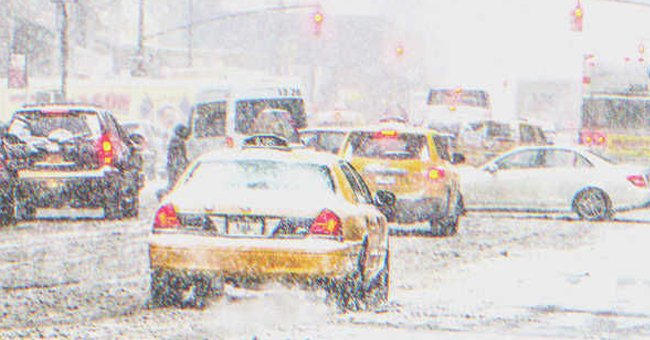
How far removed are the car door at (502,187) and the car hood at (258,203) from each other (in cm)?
1428

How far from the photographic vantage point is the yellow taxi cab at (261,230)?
1042cm

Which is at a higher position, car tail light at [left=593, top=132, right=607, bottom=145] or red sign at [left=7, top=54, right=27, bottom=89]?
red sign at [left=7, top=54, right=27, bottom=89]

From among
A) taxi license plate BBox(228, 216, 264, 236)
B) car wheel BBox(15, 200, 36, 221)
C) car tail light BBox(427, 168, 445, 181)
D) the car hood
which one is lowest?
car wheel BBox(15, 200, 36, 221)

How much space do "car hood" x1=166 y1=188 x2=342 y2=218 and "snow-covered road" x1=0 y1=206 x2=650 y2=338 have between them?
0.68 m

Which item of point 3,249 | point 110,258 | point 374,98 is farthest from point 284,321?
point 374,98

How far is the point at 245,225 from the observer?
415 inches

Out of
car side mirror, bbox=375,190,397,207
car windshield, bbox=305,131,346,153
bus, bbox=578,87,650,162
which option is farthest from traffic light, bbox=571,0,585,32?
car side mirror, bbox=375,190,397,207

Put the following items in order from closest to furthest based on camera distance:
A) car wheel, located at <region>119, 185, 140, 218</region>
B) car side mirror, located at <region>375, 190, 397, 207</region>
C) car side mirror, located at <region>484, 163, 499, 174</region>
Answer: car side mirror, located at <region>375, 190, 397, 207</region> → car wheel, located at <region>119, 185, 140, 218</region> → car side mirror, located at <region>484, 163, 499, 174</region>

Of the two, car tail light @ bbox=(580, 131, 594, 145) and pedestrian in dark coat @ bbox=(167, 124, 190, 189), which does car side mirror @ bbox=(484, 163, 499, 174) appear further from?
pedestrian in dark coat @ bbox=(167, 124, 190, 189)

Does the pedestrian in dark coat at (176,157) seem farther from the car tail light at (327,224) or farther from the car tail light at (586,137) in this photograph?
the car tail light at (327,224)

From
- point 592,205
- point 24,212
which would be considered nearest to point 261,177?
point 24,212

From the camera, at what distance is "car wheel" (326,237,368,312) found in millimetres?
10719

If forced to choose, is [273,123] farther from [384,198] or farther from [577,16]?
[577,16]

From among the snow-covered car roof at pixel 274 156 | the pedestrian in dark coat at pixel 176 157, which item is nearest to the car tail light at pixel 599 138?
the pedestrian in dark coat at pixel 176 157
